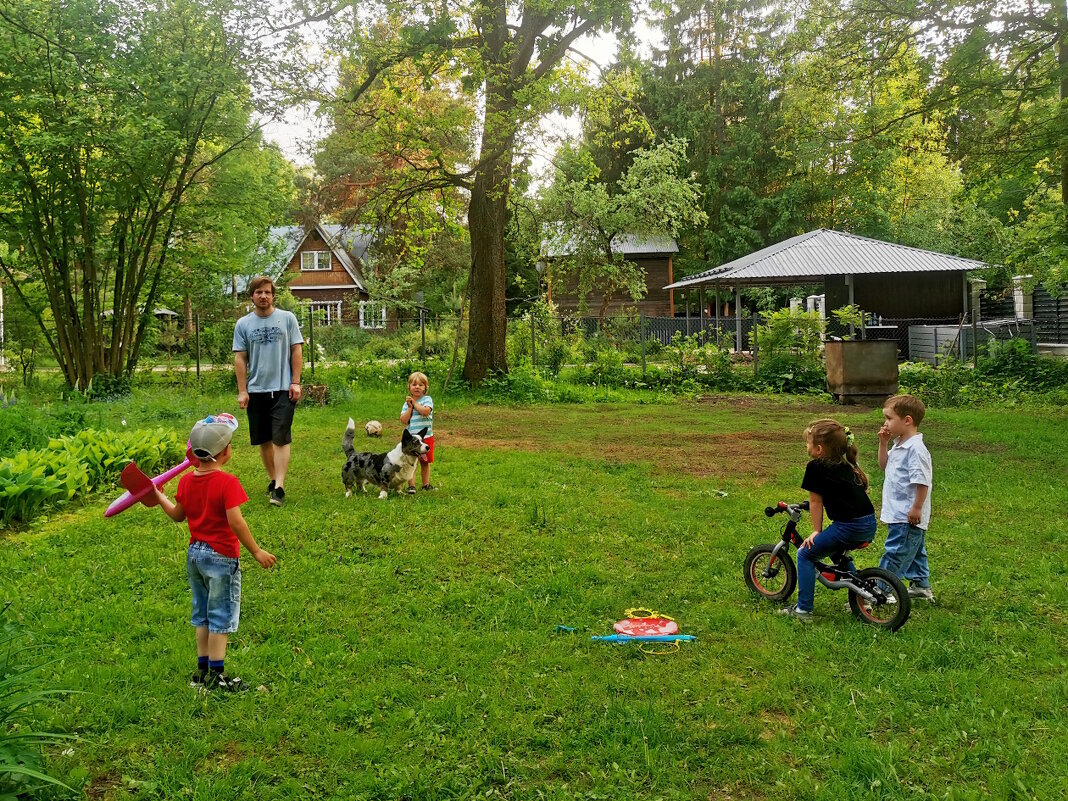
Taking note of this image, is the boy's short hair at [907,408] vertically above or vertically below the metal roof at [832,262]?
below

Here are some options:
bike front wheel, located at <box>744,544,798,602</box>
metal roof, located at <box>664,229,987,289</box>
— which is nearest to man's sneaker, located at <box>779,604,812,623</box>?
bike front wheel, located at <box>744,544,798,602</box>

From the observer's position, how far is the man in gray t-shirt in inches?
277

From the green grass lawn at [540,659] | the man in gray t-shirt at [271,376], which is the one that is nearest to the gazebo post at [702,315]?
the man in gray t-shirt at [271,376]

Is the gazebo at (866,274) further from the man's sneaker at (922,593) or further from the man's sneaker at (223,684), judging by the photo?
the man's sneaker at (223,684)

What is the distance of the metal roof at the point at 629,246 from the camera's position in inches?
1356

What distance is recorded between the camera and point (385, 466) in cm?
740

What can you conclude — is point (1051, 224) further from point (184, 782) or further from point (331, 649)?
point (184, 782)

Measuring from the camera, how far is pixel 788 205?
42000 mm

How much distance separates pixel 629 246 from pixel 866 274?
1543 centimetres

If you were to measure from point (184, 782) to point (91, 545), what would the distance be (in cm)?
365

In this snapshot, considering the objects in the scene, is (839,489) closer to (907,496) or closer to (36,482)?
(907,496)

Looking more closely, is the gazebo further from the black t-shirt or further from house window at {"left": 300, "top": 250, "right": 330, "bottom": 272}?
house window at {"left": 300, "top": 250, "right": 330, "bottom": 272}

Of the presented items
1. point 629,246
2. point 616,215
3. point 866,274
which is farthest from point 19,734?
point 629,246

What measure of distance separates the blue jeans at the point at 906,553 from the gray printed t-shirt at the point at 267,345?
4.85m
